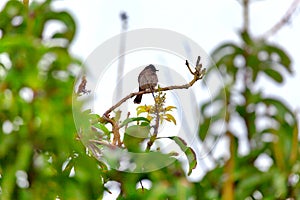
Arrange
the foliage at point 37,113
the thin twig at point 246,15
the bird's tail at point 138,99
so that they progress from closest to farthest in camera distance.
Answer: the thin twig at point 246,15, the foliage at point 37,113, the bird's tail at point 138,99

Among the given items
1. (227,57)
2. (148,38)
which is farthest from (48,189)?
(227,57)

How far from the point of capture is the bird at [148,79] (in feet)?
2.22

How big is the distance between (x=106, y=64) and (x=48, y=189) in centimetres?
15

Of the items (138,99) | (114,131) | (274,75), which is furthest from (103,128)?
(274,75)

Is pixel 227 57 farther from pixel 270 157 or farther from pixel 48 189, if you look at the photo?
pixel 48 189

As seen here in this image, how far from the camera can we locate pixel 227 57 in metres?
0.45

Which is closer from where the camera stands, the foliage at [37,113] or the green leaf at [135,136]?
the foliage at [37,113]

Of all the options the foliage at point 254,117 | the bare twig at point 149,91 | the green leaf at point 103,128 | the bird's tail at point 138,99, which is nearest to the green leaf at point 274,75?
the foliage at point 254,117

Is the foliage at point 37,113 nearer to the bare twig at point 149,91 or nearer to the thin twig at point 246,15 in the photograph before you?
the bare twig at point 149,91

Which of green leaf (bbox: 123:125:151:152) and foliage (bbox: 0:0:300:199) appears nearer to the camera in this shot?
foliage (bbox: 0:0:300:199)

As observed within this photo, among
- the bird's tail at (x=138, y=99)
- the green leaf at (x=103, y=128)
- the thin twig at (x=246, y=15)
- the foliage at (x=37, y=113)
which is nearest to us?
the thin twig at (x=246, y=15)

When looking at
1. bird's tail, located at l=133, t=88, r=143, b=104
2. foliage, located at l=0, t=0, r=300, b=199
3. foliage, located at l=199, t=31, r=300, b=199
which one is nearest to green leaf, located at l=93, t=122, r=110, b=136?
foliage, located at l=0, t=0, r=300, b=199

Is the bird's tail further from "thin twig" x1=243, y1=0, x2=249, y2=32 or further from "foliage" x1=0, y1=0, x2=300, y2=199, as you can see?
"thin twig" x1=243, y1=0, x2=249, y2=32

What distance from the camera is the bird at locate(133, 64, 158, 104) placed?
0.68 metres
